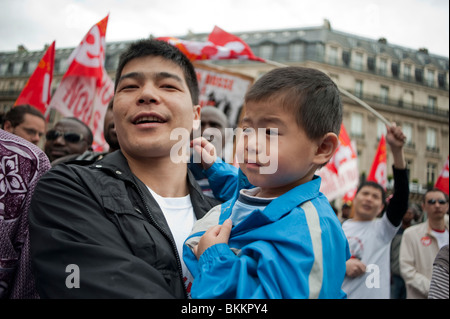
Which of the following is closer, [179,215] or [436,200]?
[179,215]

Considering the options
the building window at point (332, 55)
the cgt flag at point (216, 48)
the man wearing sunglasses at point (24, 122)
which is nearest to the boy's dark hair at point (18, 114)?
the man wearing sunglasses at point (24, 122)

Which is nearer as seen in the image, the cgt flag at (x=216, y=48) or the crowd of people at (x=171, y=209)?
the crowd of people at (x=171, y=209)

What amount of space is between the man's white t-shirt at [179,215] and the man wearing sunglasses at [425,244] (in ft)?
12.8

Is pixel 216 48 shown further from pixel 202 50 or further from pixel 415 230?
pixel 415 230

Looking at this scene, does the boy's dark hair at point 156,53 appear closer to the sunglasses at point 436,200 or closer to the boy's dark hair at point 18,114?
the boy's dark hair at point 18,114

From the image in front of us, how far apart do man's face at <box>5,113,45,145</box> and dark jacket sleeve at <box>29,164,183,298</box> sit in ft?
10.6

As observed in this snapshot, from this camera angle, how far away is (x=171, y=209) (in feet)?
6.46

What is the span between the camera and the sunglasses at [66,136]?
14.8 feet

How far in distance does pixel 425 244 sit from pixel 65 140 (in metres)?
4.50

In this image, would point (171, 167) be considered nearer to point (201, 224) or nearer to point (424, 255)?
point (201, 224)

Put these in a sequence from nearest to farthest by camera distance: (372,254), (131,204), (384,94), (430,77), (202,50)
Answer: (131,204)
(372,254)
(202,50)
(384,94)
(430,77)

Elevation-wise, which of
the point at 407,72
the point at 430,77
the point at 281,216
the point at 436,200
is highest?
the point at 407,72

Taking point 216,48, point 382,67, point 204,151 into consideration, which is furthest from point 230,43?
point 382,67

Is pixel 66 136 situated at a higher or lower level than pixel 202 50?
lower
